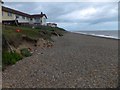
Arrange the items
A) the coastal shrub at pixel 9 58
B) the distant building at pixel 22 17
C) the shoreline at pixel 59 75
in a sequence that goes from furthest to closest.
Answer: the distant building at pixel 22 17, the coastal shrub at pixel 9 58, the shoreline at pixel 59 75

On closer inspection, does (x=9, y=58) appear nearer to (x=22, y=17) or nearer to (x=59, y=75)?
(x=59, y=75)

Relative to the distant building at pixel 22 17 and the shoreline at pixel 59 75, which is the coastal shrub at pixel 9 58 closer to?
the shoreline at pixel 59 75

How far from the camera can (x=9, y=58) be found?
1351 centimetres

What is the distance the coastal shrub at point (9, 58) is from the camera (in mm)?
12927

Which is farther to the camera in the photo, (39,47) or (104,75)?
(39,47)

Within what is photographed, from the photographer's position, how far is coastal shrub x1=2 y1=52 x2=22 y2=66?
42.4ft

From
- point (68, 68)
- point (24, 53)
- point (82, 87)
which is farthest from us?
point (24, 53)

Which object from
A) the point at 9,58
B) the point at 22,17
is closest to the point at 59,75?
the point at 9,58

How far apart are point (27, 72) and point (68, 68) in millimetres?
1947

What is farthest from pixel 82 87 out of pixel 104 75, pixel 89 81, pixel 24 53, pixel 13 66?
pixel 24 53

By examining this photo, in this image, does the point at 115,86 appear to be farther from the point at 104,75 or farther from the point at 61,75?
the point at 61,75

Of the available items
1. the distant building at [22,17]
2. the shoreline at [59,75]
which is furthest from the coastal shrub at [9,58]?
the distant building at [22,17]

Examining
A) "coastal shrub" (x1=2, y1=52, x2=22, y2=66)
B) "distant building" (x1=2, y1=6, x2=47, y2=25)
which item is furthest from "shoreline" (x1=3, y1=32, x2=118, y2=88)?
"distant building" (x1=2, y1=6, x2=47, y2=25)

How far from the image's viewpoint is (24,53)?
53.3 ft
